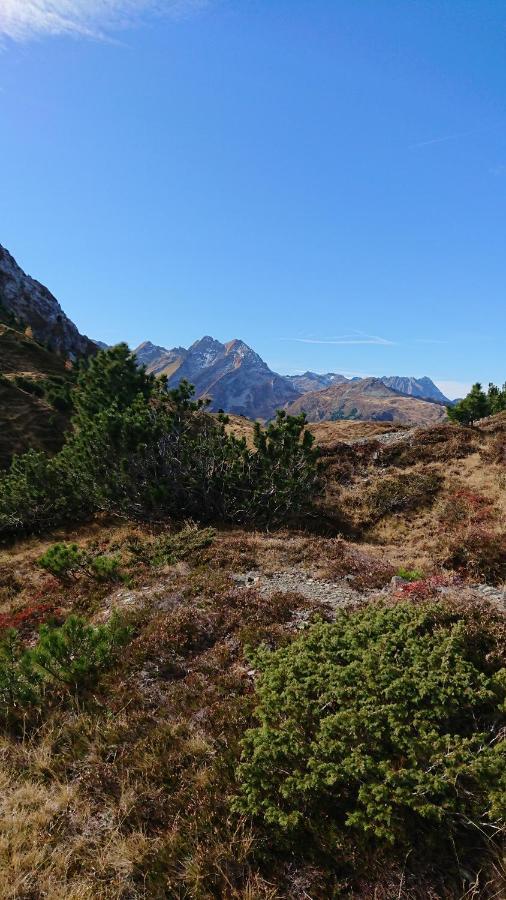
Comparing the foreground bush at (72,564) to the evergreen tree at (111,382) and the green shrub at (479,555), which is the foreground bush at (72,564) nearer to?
the green shrub at (479,555)

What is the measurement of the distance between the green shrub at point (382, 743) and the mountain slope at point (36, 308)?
4163 inches

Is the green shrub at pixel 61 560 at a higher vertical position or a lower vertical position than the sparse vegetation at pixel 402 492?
lower

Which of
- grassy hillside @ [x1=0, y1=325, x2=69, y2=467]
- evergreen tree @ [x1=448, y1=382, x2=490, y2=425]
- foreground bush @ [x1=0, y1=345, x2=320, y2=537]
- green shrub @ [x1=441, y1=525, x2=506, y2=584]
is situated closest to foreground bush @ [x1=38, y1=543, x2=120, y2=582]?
foreground bush @ [x1=0, y1=345, x2=320, y2=537]

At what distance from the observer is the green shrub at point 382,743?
3938mm

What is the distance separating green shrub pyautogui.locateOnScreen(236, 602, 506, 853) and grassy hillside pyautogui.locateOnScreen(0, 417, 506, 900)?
0.21 m

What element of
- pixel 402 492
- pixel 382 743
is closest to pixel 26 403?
pixel 402 492

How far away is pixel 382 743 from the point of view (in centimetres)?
462

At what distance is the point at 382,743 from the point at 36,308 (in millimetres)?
124777

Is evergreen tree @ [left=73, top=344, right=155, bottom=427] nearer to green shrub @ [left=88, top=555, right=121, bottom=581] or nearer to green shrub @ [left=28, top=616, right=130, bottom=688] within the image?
green shrub @ [left=88, top=555, right=121, bottom=581]

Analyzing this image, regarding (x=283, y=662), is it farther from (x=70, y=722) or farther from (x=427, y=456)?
(x=427, y=456)

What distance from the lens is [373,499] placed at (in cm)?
2325

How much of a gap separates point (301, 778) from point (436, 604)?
3.94 m

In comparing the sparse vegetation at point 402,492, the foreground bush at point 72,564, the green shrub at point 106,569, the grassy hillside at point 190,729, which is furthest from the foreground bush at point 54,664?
the sparse vegetation at point 402,492

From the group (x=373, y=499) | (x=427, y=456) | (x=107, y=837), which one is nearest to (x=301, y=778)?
(x=107, y=837)
